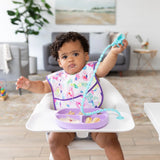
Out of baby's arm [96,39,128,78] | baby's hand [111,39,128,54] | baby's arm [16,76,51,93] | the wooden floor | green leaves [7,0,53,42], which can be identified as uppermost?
green leaves [7,0,53,42]

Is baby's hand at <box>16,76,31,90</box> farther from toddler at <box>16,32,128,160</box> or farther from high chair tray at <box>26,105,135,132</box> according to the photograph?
high chair tray at <box>26,105,135,132</box>

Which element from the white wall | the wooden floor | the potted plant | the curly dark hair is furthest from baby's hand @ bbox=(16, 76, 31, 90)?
the white wall

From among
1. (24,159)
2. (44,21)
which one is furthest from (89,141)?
A: (44,21)

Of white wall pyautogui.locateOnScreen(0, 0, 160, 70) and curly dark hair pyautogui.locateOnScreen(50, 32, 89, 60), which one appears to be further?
white wall pyautogui.locateOnScreen(0, 0, 160, 70)

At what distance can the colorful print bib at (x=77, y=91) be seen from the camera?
1.26 metres

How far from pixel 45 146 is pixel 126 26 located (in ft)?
13.1

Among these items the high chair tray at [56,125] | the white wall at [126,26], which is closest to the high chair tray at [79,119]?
the high chair tray at [56,125]

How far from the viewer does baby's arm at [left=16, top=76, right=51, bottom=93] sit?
1.17m

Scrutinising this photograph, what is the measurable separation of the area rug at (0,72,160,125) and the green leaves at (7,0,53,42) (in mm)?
1042

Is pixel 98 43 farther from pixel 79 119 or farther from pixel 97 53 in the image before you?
pixel 79 119

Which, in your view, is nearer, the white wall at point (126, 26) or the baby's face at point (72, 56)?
the baby's face at point (72, 56)

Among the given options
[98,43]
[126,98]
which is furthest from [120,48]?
[98,43]

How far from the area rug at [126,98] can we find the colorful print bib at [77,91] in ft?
3.60

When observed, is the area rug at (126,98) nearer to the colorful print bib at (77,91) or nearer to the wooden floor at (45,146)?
the wooden floor at (45,146)
